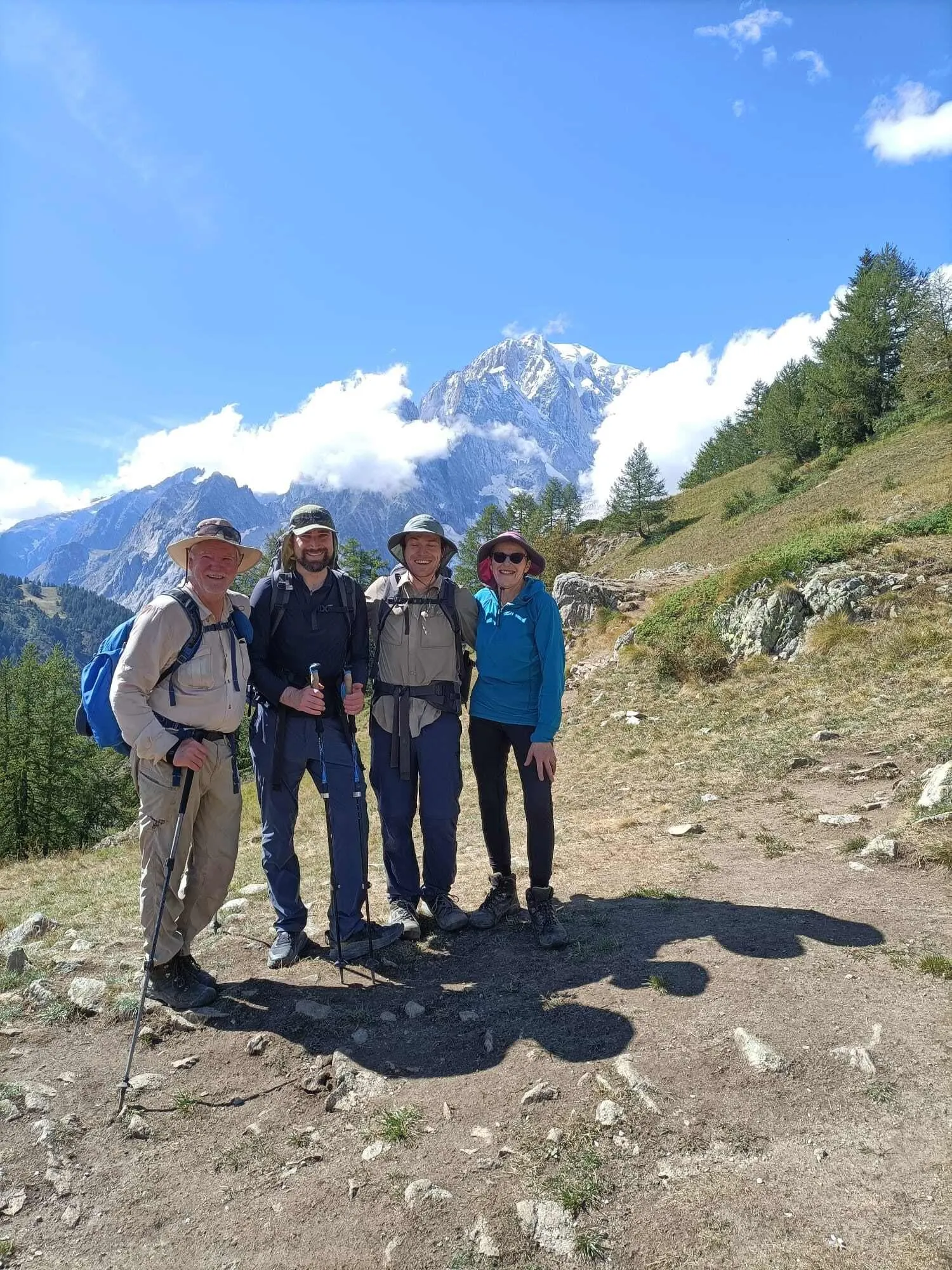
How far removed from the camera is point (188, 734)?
15.7ft

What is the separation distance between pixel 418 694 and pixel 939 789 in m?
5.37

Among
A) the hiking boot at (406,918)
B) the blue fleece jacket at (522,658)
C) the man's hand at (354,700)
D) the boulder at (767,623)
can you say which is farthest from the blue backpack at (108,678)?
the boulder at (767,623)

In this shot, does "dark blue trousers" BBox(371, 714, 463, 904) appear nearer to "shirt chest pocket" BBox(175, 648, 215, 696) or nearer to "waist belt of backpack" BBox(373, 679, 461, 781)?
"waist belt of backpack" BBox(373, 679, 461, 781)

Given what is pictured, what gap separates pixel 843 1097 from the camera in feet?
11.2

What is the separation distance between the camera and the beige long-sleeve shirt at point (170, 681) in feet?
15.0

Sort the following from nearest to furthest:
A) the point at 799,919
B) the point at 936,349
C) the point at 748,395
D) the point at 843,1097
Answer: the point at 843,1097, the point at 799,919, the point at 936,349, the point at 748,395

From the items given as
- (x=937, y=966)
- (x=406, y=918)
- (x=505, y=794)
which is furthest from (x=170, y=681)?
(x=937, y=966)

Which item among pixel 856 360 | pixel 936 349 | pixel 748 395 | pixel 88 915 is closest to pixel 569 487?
pixel 748 395

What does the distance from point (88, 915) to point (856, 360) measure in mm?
54042

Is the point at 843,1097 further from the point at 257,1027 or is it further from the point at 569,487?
the point at 569,487

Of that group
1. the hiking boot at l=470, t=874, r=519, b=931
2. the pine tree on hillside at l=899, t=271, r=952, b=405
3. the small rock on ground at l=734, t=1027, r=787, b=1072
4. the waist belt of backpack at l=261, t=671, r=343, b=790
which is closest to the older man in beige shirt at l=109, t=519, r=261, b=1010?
the waist belt of backpack at l=261, t=671, r=343, b=790

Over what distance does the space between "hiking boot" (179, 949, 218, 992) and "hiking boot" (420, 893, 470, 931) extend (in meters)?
1.76

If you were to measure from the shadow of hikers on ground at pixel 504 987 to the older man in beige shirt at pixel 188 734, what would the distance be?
609 millimetres

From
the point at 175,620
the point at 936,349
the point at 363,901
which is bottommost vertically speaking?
the point at 363,901
